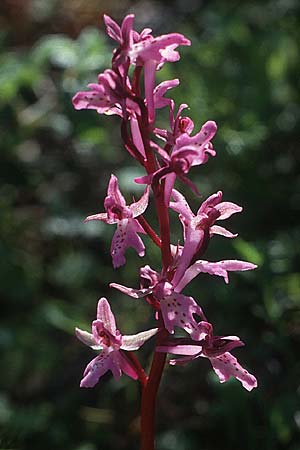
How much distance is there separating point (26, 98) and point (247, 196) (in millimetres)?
1077

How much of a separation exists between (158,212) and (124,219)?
0.08m

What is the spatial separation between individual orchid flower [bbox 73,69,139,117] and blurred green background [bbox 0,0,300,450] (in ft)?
3.45

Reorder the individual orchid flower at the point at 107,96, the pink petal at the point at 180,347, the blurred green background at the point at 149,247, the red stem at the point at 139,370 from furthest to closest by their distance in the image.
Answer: the blurred green background at the point at 149,247 → the red stem at the point at 139,370 → the pink petal at the point at 180,347 → the individual orchid flower at the point at 107,96

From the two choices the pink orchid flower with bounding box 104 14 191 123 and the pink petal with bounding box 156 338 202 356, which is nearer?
the pink orchid flower with bounding box 104 14 191 123

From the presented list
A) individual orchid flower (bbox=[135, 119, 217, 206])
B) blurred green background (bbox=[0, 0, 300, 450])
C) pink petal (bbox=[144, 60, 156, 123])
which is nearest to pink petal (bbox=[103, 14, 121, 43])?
pink petal (bbox=[144, 60, 156, 123])

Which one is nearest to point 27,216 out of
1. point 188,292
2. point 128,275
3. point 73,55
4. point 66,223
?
point 66,223

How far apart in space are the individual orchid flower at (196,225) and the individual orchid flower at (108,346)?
6.9 inches

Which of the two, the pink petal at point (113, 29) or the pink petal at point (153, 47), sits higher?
the pink petal at point (113, 29)

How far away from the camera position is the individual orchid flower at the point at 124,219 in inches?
66.0

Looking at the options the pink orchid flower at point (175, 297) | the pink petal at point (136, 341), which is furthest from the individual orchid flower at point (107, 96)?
the pink petal at point (136, 341)

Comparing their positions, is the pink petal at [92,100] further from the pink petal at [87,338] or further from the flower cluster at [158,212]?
the pink petal at [87,338]

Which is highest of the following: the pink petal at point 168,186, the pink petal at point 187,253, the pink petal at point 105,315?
the pink petal at point 168,186

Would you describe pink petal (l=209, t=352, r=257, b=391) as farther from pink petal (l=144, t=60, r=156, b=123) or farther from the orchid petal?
pink petal (l=144, t=60, r=156, b=123)

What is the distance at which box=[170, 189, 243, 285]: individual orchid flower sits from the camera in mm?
1670
